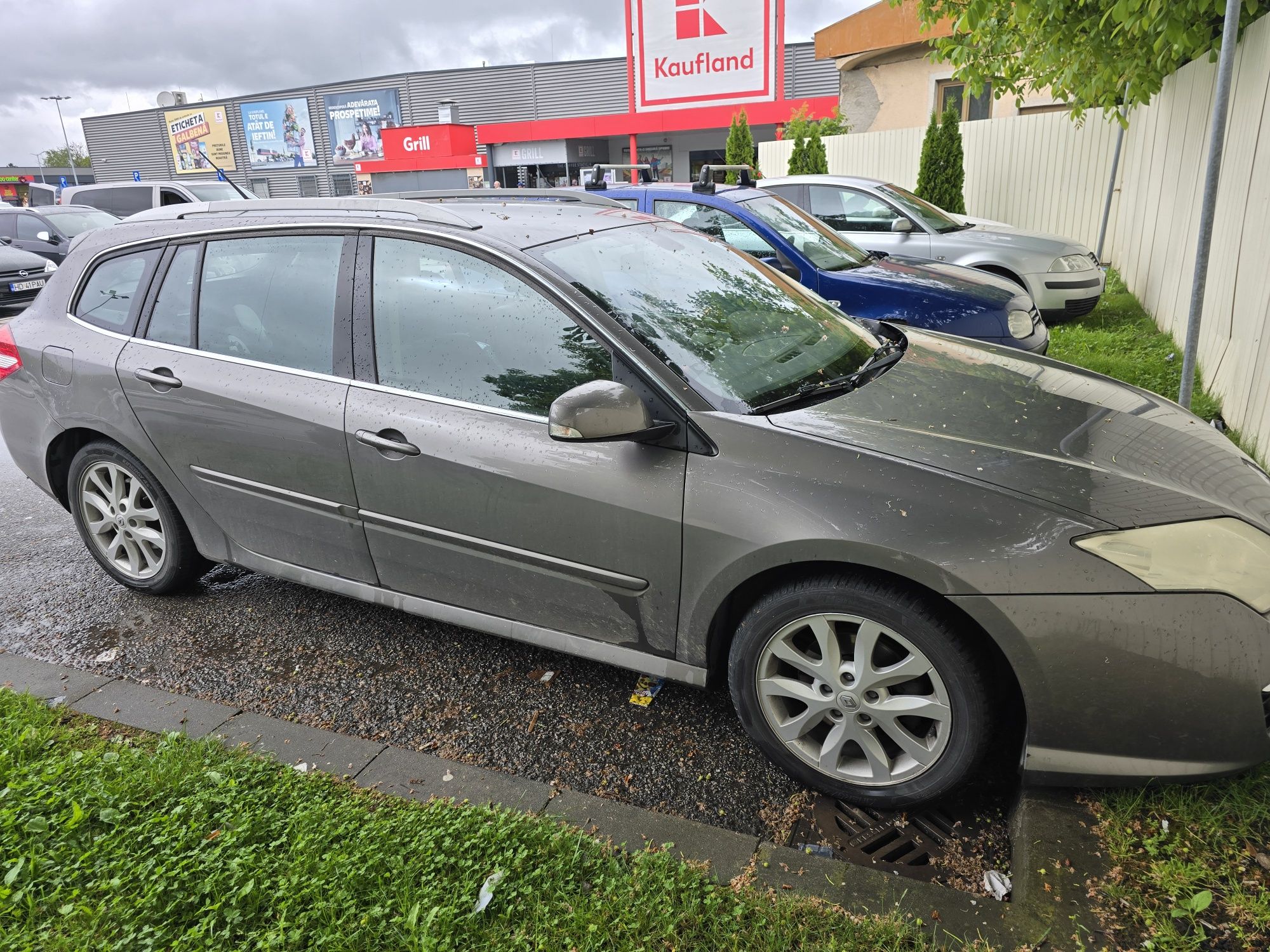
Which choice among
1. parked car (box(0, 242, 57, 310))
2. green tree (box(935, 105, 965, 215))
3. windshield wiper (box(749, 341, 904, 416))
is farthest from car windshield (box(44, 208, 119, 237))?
windshield wiper (box(749, 341, 904, 416))

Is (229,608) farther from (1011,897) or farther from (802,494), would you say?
(1011,897)

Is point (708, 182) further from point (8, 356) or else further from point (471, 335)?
point (8, 356)

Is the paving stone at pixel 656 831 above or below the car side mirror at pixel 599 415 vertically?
below

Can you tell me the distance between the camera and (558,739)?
2.96m

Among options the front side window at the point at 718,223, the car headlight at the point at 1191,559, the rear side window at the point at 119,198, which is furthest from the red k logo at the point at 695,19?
the car headlight at the point at 1191,559

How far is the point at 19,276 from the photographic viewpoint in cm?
1301

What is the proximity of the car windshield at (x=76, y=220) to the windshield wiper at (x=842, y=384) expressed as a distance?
648 inches

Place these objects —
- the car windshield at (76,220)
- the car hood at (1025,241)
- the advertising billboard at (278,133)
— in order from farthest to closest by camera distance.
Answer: the advertising billboard at (278,133) < the car windshield at (76,220) < the car hood at (1025,241)

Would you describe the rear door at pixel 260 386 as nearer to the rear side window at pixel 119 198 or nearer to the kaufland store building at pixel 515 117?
the rear side window at pixel 119 198

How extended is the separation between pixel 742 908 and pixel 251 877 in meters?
1.22

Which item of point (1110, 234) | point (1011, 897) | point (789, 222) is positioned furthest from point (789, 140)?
point (1011, 897)

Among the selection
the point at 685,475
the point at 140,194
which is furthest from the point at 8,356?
the point at 140,194

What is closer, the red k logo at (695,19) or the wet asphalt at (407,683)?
the wet asphalt at (407,683)

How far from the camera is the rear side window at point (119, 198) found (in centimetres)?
1725
